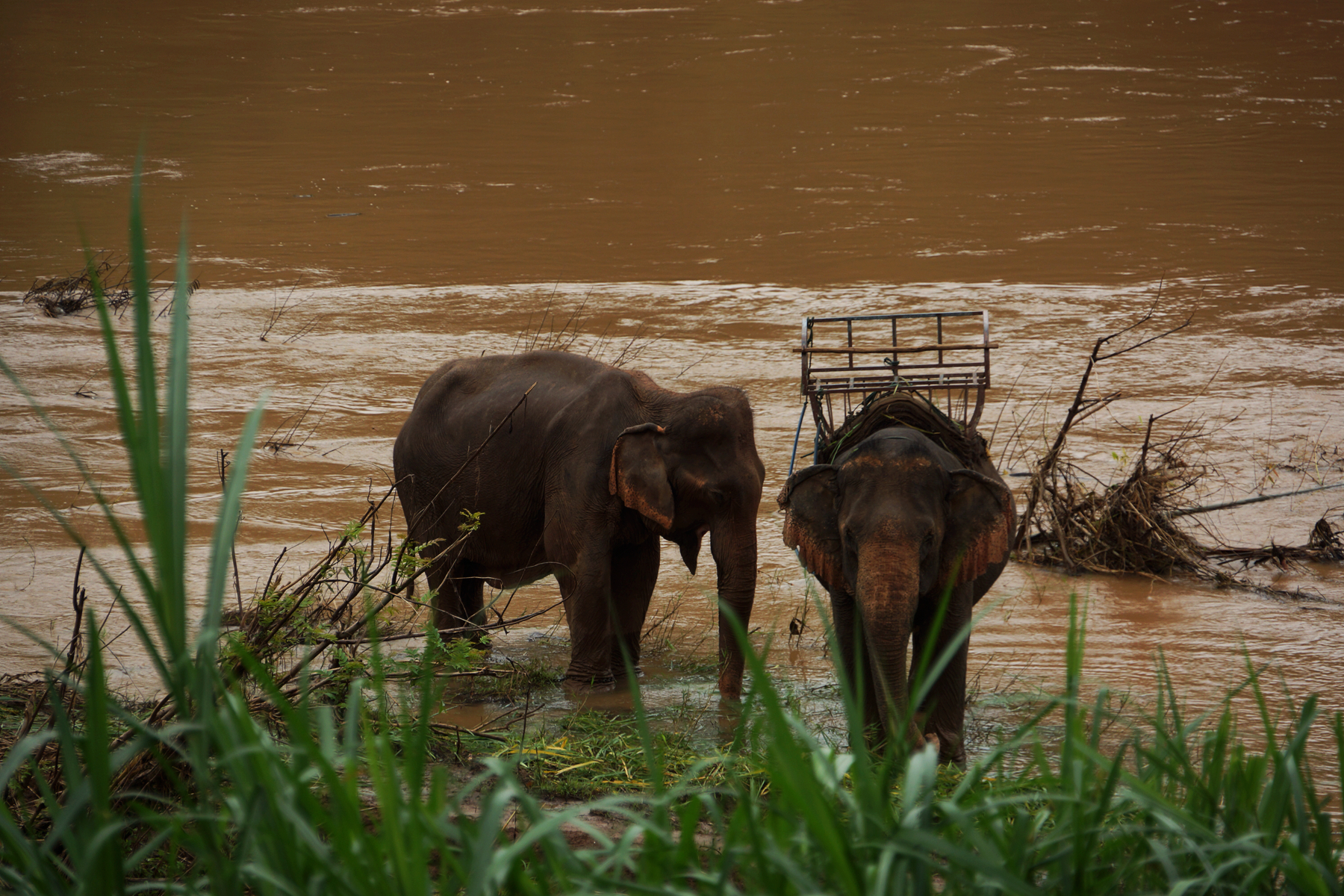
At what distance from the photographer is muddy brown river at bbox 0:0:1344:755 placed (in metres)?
8.07

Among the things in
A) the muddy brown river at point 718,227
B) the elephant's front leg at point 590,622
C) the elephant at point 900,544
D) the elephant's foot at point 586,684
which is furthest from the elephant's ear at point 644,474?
the muddy brown river at point 718,227

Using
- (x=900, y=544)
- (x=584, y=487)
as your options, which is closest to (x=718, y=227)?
(x=584, y=487)

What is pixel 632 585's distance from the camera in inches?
249

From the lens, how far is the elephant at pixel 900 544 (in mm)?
4520

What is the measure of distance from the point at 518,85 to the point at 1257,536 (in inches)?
838

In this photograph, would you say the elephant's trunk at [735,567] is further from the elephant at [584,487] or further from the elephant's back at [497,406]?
the elephant's back at [497,406]

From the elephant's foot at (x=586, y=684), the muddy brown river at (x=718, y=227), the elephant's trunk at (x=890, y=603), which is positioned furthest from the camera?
the muddy brown river at (x=718, y=227)

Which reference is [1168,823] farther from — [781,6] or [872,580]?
[781,6]

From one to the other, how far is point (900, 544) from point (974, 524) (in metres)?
0.39

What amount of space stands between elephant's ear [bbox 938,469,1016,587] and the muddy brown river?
1080 millimetres

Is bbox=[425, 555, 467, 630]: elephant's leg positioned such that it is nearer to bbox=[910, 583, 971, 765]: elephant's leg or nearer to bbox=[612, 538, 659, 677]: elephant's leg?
bbox=[612, 538, 659, 677]: elephant's leg

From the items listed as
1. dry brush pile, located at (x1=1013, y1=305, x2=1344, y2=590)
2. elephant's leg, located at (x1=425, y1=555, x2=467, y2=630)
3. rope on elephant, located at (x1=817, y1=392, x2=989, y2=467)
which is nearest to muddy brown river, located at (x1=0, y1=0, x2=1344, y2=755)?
dry brush pile, located at (x1=1013, y1=305, x2=1344, y2=590)

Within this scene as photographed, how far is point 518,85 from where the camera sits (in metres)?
27.0

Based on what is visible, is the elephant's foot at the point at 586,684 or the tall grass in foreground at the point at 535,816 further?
the elephant's foot at the point at 586,684
